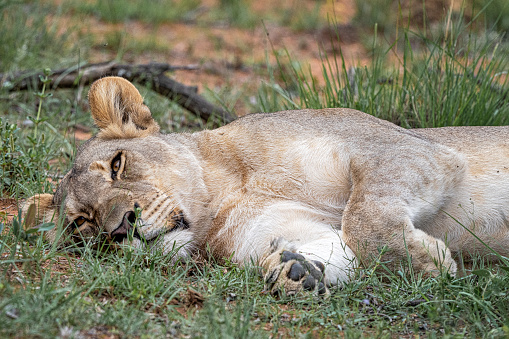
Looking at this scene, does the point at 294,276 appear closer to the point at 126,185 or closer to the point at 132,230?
the point at 132,230

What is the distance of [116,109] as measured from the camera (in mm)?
4398

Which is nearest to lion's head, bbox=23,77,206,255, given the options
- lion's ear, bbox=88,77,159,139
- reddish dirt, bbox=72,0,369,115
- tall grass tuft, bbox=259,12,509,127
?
lion's ear, bbox=88,77,159,139

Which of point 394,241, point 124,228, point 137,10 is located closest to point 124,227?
point 124,228

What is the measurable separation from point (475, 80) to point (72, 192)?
369cm

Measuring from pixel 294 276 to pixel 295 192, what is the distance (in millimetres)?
874

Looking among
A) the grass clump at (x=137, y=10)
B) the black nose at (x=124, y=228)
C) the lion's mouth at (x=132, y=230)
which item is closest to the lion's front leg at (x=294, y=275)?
the lion's mouth at (x=132, y=230)

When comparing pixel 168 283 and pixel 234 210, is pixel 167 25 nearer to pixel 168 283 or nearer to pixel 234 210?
pixel 234 210

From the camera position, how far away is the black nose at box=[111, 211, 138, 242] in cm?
360

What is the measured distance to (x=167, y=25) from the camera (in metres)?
12.3

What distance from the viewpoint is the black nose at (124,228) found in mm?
3597

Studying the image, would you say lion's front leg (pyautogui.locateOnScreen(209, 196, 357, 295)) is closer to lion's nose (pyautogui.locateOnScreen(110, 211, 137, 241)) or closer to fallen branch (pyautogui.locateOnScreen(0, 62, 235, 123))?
lion's nose (pyautogui.locateOnScreen(110, 211, 137, 241))

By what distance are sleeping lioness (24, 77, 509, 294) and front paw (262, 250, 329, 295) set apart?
0.01 m

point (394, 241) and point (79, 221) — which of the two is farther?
point (79, 221)

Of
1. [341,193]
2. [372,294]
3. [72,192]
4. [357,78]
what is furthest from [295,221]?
[357,78]
